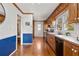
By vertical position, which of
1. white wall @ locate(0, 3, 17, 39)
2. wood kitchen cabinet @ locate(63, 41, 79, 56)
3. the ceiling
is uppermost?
the ceiling

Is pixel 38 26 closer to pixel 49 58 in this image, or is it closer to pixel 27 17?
pixel 27 17

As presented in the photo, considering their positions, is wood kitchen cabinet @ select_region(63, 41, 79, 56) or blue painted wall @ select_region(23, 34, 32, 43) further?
blue painted wall @ select_region(23, 34, 32, 43)

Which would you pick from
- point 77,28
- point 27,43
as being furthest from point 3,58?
point 27,43

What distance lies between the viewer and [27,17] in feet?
26.6

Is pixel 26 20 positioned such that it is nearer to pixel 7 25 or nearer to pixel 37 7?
pixel 37 7

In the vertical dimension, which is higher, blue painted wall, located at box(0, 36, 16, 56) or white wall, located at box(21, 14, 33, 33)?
white wall, located at box(21, 14, 33, 33)

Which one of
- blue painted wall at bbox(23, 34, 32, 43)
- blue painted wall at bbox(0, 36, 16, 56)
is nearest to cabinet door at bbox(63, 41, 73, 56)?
blue painted wall at bbox(0, 36, 16, 56)

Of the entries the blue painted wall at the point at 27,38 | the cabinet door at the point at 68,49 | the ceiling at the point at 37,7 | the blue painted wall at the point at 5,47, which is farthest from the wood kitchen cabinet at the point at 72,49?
the blue painted wall at the point at 27,38

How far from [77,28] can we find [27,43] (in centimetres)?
500

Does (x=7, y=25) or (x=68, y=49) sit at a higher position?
(x=7, y=25)

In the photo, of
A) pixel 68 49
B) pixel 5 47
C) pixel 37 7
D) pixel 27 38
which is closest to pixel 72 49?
pixel 68 49

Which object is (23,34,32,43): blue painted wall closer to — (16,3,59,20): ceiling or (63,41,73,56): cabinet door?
(16,3,59,20): ceiling

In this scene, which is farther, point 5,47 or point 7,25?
point 7,25

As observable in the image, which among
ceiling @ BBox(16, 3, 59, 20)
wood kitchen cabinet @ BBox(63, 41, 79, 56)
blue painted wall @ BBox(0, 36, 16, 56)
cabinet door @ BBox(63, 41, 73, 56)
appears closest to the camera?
wood kitchen cabinet @ BBox(63, 41, 79, 56)
